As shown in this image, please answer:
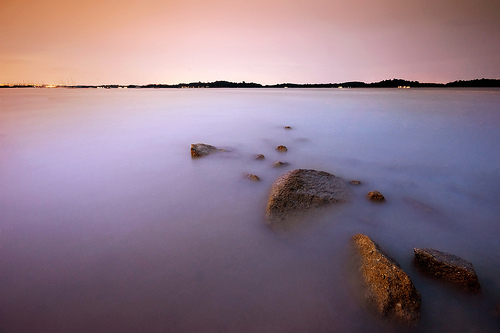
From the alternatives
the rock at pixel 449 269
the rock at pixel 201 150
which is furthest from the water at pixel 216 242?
the rock at pixel 201 150

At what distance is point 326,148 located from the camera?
777 centimetres

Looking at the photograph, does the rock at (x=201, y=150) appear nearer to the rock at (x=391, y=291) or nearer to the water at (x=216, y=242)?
the water at (x=216, y=242)

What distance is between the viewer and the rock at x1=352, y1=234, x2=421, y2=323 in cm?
203

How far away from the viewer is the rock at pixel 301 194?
3.48 m

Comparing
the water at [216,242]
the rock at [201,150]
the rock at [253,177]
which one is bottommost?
the water at [216,242]

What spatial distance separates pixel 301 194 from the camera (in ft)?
12.1

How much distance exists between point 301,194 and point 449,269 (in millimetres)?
1954

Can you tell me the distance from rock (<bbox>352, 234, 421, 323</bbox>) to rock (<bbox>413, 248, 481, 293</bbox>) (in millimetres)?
468

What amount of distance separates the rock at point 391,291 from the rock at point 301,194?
53.5 inches

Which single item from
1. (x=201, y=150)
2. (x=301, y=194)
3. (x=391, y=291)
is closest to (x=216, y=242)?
(x=301, y=194)

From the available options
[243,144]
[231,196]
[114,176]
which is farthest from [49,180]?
[243,144]

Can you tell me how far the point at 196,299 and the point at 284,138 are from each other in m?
7.58

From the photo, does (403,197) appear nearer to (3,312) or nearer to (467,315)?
(467,315)

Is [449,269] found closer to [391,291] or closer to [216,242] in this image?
[391,291]
